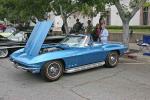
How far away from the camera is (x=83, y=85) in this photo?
7680 millimetres

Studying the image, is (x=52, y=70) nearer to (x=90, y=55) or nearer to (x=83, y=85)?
(x=83, y=85)

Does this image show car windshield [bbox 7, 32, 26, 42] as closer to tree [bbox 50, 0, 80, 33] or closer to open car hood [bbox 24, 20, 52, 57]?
A: tree [bbox 50, 0, 80, 33]

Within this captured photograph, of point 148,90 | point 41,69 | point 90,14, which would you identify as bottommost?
point 148,90

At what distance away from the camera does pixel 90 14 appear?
20438 mm

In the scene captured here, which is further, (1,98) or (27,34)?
(27,34)

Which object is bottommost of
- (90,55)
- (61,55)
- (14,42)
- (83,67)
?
(83,67)

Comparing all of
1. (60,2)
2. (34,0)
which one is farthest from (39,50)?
(34,0)

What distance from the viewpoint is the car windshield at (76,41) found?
9266mm

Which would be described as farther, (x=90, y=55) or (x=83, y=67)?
(x=90, y=55)

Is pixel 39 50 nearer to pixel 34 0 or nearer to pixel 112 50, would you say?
pixel 112 50

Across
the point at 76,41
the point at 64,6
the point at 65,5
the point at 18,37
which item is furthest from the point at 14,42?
the point at 76,41

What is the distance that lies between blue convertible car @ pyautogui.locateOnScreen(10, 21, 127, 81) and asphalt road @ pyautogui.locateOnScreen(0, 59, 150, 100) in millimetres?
280

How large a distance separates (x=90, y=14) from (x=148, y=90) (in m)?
13.7

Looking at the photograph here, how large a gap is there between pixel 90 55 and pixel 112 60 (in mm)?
1239
